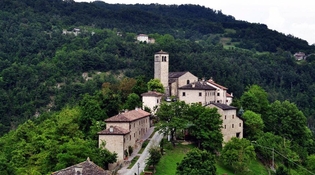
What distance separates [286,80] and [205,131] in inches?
4773

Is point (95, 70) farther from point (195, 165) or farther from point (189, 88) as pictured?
point (195, 165)

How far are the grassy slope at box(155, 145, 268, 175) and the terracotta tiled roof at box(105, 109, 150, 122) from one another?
22.8 ft

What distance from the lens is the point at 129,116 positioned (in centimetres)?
6675

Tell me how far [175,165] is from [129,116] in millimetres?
10162

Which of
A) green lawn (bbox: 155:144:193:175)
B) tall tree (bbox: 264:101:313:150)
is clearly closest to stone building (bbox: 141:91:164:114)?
green lawn (bbox: 155:144:193:175)

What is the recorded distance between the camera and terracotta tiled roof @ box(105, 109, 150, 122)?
64.3 metres

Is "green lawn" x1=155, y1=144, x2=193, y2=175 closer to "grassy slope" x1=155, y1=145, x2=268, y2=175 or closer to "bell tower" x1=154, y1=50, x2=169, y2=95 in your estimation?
"grassy slope" x1=155, y1=145, x2=268, y2=175

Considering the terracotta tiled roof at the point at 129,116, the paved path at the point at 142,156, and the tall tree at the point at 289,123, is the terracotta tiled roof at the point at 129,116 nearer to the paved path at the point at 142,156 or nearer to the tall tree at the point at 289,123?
the paved path at the point at 142,156

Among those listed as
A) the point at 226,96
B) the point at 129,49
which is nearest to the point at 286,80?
the point at 129,49

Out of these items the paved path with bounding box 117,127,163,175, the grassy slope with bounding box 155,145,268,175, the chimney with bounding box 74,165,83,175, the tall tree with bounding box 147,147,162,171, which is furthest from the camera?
the grassy slope with bounding box 155,145,268,175

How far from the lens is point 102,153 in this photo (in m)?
59.0

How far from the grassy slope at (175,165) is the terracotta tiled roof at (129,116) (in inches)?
274

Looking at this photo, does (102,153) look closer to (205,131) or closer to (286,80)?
(205,131)

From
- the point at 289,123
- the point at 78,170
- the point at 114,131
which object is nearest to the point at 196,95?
the point at 289,123
